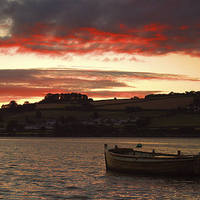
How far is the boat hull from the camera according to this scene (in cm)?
4431

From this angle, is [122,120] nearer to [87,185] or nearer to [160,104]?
[160,104]

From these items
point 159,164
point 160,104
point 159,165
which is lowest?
point 159,165

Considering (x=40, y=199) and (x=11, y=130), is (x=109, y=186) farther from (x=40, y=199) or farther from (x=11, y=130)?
(x=11, y=130)

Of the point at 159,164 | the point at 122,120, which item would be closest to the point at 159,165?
the point at 159,164

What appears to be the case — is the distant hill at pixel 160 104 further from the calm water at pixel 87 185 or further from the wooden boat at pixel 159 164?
the calm water at pixel 87 185

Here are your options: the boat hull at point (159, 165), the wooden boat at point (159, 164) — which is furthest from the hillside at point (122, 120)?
the boat hull at point (159, 165)

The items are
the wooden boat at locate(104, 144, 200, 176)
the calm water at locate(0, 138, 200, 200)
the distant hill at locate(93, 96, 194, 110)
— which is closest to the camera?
the calm water at locate(0, 138, 200, 200)

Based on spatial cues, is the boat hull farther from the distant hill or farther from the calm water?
the distant hill

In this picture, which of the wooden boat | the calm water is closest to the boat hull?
the wooden boat

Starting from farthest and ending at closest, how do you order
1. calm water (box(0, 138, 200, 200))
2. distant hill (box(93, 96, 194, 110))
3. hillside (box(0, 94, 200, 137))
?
distant hill (box(93, 96, 194, 110)) → hillside (box(0, 94, 200, 137)) → calm water (box(0, 138, 200, 200))

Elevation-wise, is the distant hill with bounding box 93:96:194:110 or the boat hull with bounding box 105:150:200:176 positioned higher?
the distant hill with bounding box 93:96:194:110

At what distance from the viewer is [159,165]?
4562cm

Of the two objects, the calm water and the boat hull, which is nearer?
the calm water

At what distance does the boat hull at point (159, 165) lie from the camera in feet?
145
